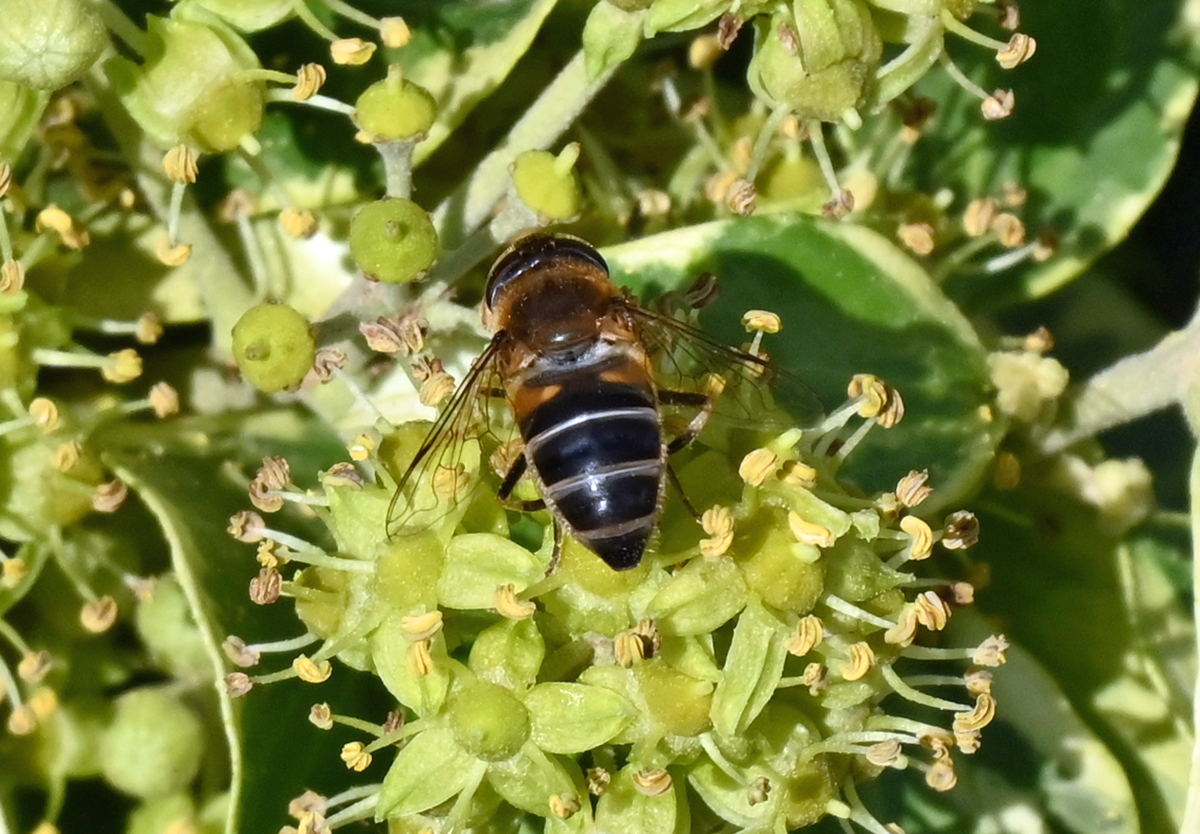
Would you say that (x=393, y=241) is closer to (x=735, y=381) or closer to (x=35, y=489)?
(x=735, y=381)

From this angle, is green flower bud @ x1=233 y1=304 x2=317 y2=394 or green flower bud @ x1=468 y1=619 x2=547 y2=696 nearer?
green flower bud @ x1=468 y1=619 x2=547 y2=696

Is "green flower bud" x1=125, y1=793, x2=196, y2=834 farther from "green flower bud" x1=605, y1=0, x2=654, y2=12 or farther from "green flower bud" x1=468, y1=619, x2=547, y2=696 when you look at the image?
"green flower bud" x1=605, y1=0, x2=654, y2=12

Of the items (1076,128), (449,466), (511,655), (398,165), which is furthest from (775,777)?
(1076,128)

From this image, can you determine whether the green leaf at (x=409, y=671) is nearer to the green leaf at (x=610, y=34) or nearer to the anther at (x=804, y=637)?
the anther at (x=804, y=637)

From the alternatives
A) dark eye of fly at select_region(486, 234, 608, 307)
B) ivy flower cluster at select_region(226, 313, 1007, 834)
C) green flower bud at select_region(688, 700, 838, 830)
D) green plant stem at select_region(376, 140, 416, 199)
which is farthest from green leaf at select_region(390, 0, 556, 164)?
green flower bud at select_region(688, 700, 838, 830)

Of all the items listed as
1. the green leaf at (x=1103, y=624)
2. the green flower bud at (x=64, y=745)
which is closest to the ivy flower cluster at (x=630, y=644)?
the green flower bud at (x=64, y=745)

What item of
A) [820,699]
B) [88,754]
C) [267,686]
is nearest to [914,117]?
[820,699]
